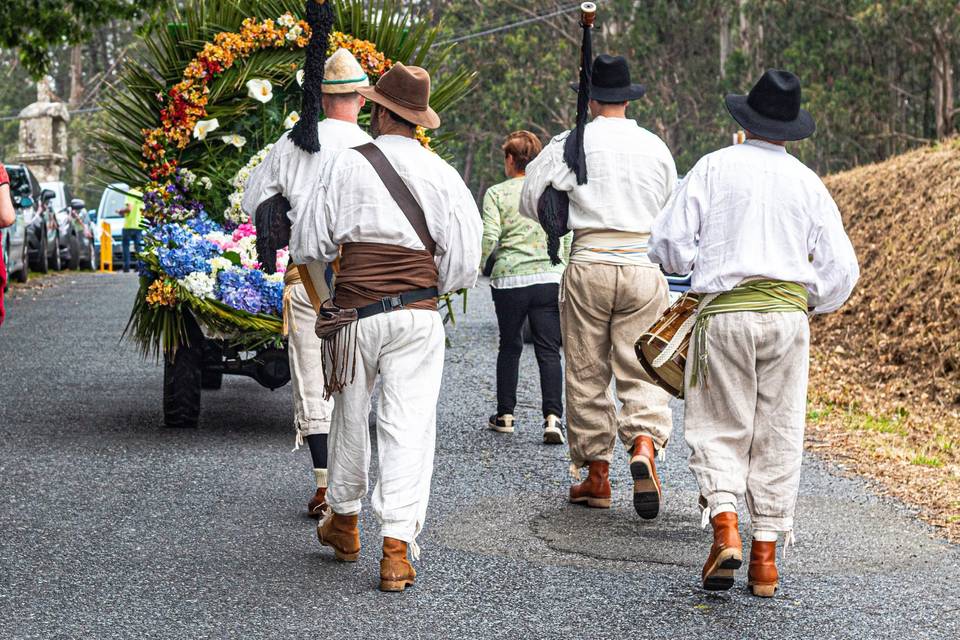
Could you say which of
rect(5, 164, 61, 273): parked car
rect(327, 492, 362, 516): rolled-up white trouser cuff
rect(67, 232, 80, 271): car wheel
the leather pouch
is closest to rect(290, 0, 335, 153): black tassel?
the leather pouch

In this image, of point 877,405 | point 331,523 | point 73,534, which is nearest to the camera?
point 331,523

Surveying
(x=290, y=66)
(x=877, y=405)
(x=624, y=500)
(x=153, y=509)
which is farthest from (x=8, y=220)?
(x=877, y=405)

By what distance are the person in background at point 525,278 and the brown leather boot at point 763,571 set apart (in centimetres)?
341

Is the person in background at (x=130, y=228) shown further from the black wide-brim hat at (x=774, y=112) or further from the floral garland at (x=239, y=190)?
the black wide-brim hat at (x=774, y=112)

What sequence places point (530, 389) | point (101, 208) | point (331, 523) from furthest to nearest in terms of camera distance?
1. point (101, 208)
2. point (530, 389)
3. point (331, 523)

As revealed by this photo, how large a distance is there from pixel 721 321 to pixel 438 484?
8.09 ft

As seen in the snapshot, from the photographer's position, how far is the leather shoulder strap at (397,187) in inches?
214

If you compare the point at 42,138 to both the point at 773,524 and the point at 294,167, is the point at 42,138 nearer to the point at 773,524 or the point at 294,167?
the point at 294,167

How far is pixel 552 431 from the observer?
347 inches

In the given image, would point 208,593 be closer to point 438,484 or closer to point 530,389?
point 438,484

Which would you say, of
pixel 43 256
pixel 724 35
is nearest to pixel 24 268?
pixel 43 256

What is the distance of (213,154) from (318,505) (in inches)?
123

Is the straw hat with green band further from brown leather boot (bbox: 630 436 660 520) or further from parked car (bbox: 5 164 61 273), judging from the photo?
parked car (bbox: 5 164 61 273)

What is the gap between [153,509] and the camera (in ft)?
21.9
